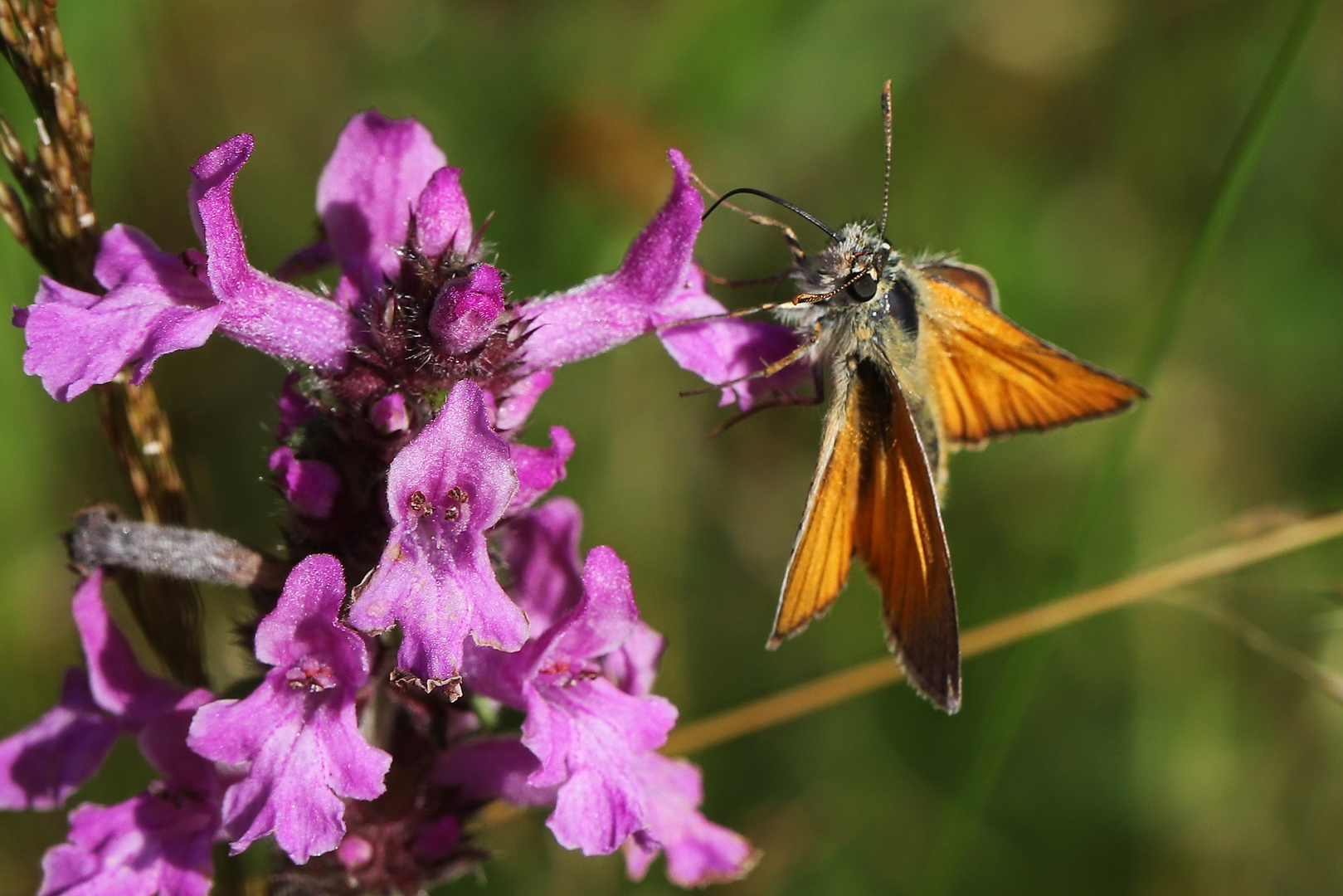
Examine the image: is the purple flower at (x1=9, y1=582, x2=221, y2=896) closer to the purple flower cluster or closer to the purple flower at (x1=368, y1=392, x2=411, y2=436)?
the purple flower cluster

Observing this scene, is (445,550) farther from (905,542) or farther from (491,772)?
(905,542)

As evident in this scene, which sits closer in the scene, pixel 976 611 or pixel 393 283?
pixel 393 283

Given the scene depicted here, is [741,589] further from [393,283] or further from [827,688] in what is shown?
[393,283]

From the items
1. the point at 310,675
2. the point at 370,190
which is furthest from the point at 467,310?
the point at 310,675

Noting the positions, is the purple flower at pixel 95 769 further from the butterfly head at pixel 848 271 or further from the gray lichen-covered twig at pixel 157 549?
the butterfly head at pixel 848 271

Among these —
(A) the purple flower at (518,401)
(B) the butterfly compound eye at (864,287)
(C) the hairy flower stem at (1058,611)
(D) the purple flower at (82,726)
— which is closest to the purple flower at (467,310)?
(A) the purple flower at (518,401)

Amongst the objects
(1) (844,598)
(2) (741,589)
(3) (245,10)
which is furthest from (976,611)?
(3) (245,10)

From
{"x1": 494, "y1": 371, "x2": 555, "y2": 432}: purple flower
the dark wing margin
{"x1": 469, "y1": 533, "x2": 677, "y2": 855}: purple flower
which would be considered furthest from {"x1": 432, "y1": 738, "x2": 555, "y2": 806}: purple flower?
the dark wing margin
